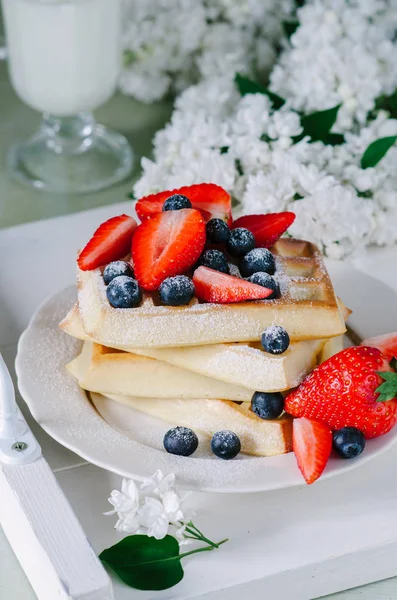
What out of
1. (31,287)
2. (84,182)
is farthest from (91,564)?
(84,182)

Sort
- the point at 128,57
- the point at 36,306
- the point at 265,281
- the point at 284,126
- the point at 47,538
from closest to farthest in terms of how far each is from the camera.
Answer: the point at 47,538 < the point at 265,281 < the point at 36,306 < the point at 284,126 < the point at 128,57

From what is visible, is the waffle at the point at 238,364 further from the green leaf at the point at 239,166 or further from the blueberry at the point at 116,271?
the green leaf at the point at 239,166

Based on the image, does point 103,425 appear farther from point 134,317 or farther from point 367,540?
point 367,540

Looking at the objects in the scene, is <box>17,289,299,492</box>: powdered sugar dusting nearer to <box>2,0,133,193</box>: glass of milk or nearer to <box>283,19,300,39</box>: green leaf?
<box>2,0,133,193</box>: glass of milk

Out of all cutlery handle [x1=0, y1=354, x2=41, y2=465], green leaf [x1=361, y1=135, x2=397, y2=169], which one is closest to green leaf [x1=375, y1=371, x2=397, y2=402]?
cutlery handle [x1=0, y1=354, x2=41, y2=465]

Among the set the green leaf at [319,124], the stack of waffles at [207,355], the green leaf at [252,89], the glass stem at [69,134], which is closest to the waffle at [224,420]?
the stack of waffles at [207,355]

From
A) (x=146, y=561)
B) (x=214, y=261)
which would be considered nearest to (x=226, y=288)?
(x=214, y=261)

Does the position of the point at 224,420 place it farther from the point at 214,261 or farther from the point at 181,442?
the point at 214,261
